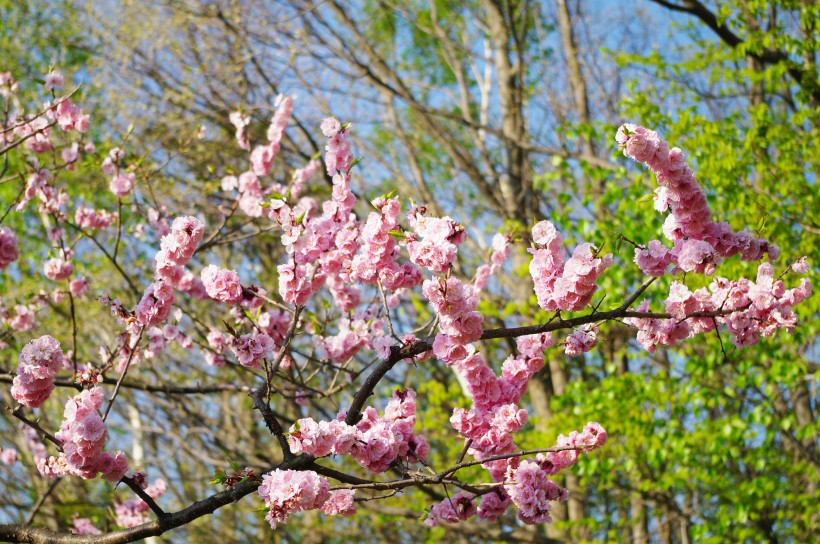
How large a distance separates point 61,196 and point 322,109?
5101mm

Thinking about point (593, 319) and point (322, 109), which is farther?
point (322, 109)

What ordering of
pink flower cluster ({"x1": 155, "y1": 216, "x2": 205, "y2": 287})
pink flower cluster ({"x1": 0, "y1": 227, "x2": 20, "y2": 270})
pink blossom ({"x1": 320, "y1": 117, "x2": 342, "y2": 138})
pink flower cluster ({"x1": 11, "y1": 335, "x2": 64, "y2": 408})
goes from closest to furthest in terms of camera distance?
pink flower cluster ({"x1": 11, "y1": 335, "x2": 64, "y2": 408}), pink flower cluster ({"x1": 155, "y1": 216, "x2": 205, "y2": 287}), pink blossom ({"x1": 320, "y1": 117, "x2": 342, "y2": 138}), pink flower cluster ({"x1": 0, "y1": 227, "x2": 20, "y2": 270})

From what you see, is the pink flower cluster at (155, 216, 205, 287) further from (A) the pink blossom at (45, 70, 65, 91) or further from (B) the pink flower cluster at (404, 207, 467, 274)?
(A) the pink blossom at (45, 70, 65, 91)

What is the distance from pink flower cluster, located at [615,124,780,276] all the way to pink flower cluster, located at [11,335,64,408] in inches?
77.5

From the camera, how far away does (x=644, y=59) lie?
696 cm

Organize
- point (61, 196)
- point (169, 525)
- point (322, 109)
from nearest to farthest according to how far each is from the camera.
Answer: point (169, 525) < point (61, 196) < point (322, 109)

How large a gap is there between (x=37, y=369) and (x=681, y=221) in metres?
2.24

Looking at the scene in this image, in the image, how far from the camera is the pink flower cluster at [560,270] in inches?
100

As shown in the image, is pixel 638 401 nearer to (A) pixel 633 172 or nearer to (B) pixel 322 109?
(A) pixel 633 172

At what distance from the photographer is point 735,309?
3.05 metres

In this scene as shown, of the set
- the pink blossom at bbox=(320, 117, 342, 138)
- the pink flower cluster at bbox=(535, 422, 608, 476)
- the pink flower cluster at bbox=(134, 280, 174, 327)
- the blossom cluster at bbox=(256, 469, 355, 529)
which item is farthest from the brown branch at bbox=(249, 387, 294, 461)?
the pink blossom at bbox=(320, 117, 342, 138)

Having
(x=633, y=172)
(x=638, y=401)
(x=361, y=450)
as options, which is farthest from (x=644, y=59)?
(x=361, y=450)

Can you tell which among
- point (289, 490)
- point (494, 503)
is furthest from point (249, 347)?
→ point (494, 503)

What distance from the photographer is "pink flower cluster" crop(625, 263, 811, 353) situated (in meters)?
3.01
